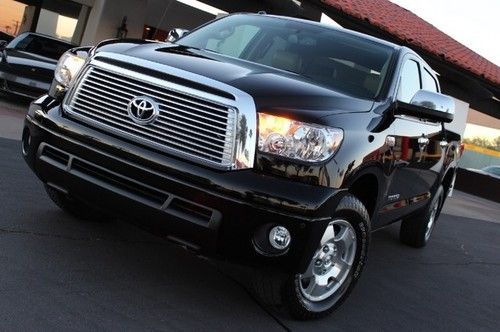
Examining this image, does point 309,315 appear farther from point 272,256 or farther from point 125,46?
point 125,46

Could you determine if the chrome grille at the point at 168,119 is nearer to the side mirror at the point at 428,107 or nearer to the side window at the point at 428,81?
the side mirror at the point at 428,107

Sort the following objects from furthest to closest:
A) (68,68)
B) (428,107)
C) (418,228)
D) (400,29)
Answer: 1. (400,29)
2. (418,228)
3. (428,107)
4. (68,68)

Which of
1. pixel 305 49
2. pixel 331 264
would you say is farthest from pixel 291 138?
pixel 305 49

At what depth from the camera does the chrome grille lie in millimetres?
3412

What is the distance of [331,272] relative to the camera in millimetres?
4062

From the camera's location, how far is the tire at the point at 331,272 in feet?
12.5

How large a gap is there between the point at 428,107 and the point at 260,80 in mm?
1411

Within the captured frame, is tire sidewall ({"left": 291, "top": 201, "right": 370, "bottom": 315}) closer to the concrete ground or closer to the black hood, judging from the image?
the concrete ground

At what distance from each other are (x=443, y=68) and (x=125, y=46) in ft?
45.5

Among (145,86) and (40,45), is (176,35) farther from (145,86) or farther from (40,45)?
(40,45)

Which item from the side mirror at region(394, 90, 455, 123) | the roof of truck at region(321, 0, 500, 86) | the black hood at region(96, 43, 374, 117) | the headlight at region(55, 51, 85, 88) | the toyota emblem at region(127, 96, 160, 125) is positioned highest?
the roof of truck at region(321, 0, 500, 86)

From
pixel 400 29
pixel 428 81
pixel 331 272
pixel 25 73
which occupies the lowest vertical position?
pixel 331 272

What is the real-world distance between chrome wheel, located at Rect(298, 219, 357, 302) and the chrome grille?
37.2 inches

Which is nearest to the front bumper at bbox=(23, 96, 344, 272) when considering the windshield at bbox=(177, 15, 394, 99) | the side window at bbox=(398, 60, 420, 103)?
the windshield at bbox=(177, 15, 394, 99)
